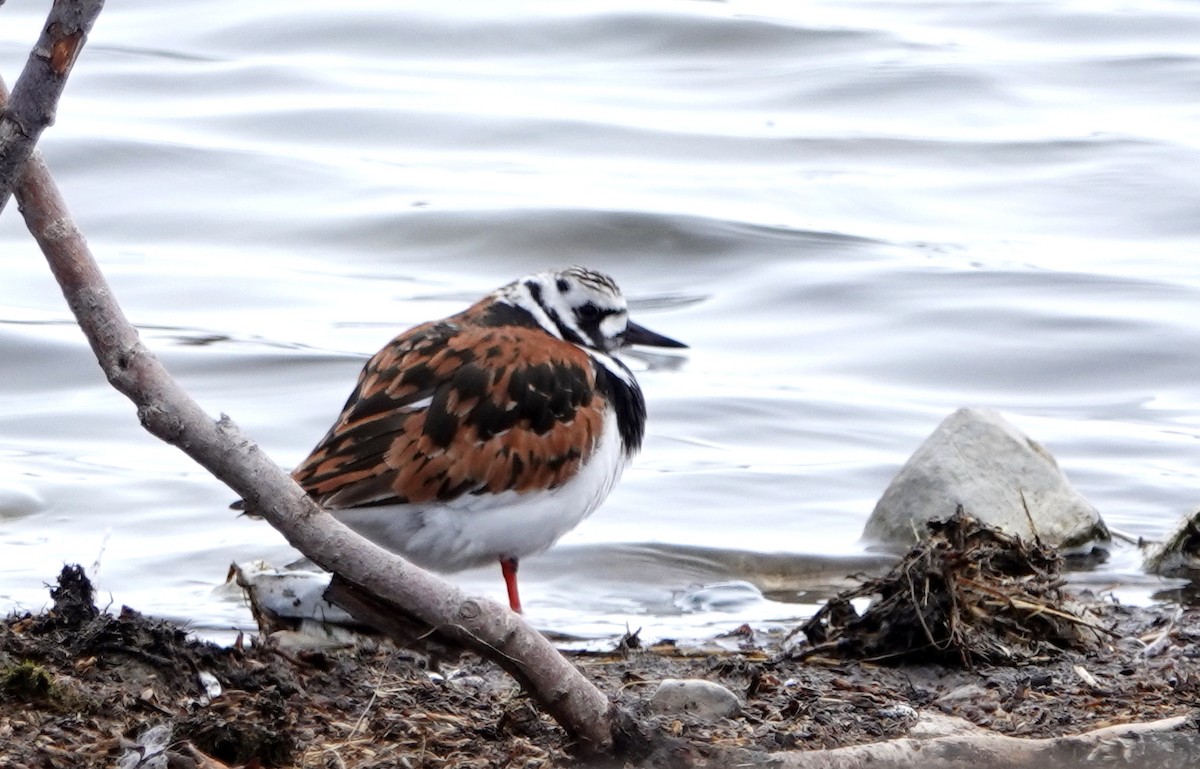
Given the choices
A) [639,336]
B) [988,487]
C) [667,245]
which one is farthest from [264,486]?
[667,245]

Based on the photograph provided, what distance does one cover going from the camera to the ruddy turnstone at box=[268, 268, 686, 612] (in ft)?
17.1

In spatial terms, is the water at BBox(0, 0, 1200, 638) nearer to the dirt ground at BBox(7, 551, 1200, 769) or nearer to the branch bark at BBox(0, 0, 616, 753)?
the dirt ground at BBox(7, 551, 1200, 769)

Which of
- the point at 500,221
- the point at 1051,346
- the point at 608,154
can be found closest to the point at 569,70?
the point at 608,154

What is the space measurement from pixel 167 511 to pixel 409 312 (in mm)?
3160

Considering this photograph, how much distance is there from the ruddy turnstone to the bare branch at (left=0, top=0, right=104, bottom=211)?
7.99 ft

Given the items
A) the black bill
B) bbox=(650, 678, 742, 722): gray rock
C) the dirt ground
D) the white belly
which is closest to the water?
the white belly

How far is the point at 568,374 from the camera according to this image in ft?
18.3

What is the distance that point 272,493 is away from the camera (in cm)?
306

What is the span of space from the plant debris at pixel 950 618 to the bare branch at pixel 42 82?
8.98ft

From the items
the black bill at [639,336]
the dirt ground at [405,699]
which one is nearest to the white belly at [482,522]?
the dirt ground at [405,699]

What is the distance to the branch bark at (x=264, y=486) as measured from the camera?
2.96m

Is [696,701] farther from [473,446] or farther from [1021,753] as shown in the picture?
[473,446]

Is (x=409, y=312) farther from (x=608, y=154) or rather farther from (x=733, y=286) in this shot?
(x=608, y=154)

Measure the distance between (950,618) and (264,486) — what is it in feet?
7.55
